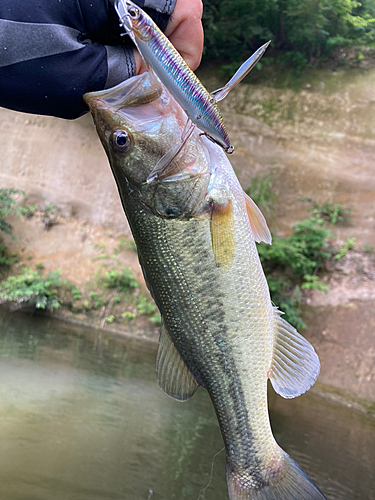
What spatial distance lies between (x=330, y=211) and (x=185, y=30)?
657 cm

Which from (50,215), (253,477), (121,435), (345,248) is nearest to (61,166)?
(50,215)

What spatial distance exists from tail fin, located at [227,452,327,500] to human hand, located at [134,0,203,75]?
5.13 feet

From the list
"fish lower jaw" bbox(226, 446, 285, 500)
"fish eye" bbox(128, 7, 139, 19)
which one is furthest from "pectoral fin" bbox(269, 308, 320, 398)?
"fish eye" bbox(128, 7, 139, 19)

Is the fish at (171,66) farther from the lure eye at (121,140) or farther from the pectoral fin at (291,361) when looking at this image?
the pectoral fin at (291,361)

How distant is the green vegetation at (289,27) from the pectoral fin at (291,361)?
786cm

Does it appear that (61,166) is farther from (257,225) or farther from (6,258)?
(257,225)

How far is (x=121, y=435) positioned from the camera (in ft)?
11.0

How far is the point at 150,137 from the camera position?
1388mm

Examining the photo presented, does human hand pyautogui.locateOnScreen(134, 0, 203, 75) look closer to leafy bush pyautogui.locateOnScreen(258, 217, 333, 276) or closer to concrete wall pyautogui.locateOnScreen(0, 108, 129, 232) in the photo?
leafy bush pyautogui.locateOnScreen(258, 217, 333, 276)

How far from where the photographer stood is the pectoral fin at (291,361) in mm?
1629

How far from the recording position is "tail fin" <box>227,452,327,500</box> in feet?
5.11

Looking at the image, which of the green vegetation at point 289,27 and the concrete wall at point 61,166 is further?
the concrete wall at point 61,166

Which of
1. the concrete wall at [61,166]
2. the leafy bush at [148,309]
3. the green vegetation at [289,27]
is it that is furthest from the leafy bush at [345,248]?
the concrete wall at [61,166]

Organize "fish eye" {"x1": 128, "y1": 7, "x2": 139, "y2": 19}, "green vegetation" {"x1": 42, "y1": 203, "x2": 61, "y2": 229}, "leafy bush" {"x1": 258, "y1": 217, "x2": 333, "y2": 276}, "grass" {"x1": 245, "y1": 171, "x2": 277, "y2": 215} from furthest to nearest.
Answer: "green vegetation" {"x1": 42, "y1": 203, "x2": 61, "y2": 229} < "grass" {"x1": 245, "y1": 171, "x2": 277, "y2": 215} < "leafy bush" {"x1": 258, "y1": 217, "x2": 333, "y2": 276} < "fish eye" {"x1": 128, "y1": 7, "x2": 139, "y2": 19}
